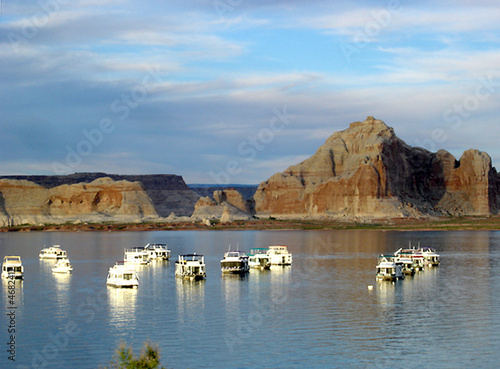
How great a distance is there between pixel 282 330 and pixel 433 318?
1220 cm

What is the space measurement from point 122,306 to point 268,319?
13719 millimetres

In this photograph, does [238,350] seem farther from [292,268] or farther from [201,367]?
[292,268]

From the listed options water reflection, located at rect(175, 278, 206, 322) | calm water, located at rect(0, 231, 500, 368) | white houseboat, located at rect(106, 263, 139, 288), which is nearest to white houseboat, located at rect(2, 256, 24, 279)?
calm water, located at rect(0, 231, 500, 368)

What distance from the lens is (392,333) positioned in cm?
4828

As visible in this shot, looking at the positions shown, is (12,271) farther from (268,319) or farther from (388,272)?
(388,272)

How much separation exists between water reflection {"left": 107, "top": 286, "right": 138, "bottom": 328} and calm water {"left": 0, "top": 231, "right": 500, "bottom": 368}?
0.48 ft

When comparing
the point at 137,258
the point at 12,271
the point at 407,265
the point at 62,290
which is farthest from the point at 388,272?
the point at 12,271

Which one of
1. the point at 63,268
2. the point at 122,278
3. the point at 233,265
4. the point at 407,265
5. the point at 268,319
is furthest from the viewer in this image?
the point at 407,265

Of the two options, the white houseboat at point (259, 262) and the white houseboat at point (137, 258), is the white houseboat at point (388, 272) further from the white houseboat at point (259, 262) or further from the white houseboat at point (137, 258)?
the white houseboat at point (137, 258)

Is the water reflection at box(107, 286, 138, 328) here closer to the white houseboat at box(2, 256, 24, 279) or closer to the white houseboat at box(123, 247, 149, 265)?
the white houseboat at box(2, 256, 24, 279)

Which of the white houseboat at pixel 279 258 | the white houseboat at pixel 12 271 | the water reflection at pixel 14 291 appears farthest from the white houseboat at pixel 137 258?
the water reflection at pixel 14 291

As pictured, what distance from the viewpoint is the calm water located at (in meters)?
42.0

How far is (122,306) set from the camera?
198ft

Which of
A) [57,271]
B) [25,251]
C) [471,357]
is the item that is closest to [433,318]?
[471,357]
